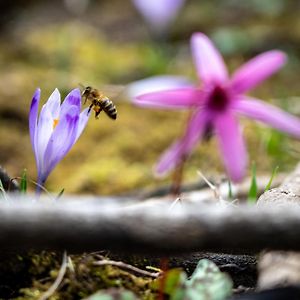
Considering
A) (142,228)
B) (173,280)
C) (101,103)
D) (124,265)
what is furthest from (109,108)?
(142,228)

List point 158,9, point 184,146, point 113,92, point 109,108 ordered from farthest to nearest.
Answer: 1. point 158,9
2. point 113,92
3. point 109,108
4. point 184,146

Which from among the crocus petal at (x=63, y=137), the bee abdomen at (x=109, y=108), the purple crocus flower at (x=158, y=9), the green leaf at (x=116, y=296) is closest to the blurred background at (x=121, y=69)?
the purple crocus flower at (x=158, y=9)

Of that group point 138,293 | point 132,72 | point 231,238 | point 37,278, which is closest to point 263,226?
point 231,238

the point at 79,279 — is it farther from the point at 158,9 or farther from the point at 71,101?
the point at 158,9

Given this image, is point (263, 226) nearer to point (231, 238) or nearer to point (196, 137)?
point (231, 238)

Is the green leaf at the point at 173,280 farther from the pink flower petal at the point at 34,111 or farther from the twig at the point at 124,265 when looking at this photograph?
the pink flower petal at the point at 34,111

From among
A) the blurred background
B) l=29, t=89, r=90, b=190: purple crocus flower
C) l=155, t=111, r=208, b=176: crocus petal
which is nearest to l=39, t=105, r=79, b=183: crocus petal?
l=29, t=89, r=90, b=190: purple crocus flower
